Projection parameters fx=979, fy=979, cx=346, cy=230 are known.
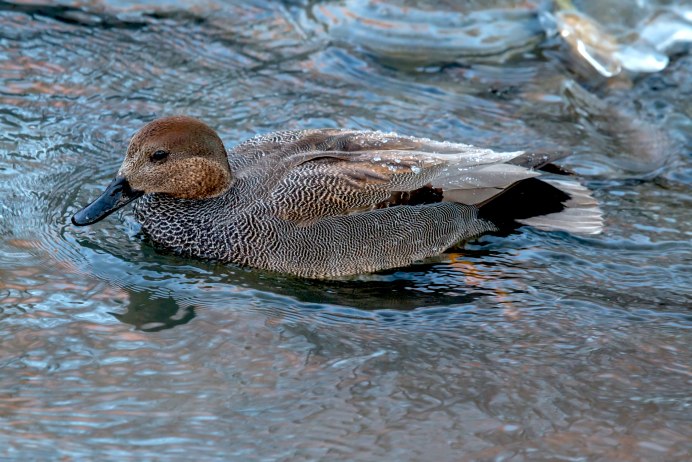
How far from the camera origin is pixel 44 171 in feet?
23.3

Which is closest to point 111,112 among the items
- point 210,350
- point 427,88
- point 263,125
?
point 263,125

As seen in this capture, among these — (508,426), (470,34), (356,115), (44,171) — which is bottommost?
(508,426)

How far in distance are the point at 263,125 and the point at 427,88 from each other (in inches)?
69.4

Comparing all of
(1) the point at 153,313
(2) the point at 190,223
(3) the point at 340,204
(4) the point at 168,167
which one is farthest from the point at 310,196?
(1) the point at 153,313

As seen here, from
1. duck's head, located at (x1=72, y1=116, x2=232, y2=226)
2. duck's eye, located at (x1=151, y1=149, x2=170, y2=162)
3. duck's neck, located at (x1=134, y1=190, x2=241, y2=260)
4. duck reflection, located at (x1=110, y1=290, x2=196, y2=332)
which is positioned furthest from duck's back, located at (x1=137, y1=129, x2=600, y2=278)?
duck reflection, located at (x1=110, y1=290, x2=196, y2=332)

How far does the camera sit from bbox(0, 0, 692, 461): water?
185 inches

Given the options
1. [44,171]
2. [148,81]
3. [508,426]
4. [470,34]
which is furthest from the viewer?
[470,34]

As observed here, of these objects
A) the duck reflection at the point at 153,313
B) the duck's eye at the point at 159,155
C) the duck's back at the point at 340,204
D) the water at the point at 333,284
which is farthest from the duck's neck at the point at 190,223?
the duck reflection at the point at 153,313

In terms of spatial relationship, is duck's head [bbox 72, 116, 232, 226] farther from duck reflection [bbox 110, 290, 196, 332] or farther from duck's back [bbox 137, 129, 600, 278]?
duck reflection [bbox 110, 290, 196, 332]

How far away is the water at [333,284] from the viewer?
4.70m

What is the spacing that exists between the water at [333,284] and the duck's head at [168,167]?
33 centimetres

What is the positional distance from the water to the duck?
6.2 inches

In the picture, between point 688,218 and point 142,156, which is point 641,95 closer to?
point 688,218

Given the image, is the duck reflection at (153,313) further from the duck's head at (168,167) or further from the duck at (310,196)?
the duck's head at (168,167)
